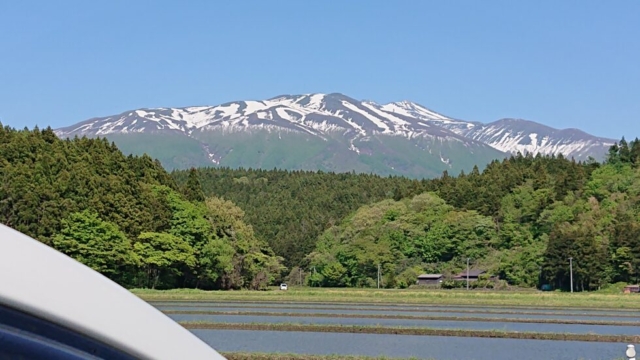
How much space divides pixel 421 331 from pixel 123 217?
42336 mm

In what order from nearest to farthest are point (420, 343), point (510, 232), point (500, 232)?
point (420, 343) → point (510, 232) → point (500, 232)

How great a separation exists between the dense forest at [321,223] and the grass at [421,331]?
31.4 meters

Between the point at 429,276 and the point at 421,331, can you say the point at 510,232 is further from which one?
the point at 421,331

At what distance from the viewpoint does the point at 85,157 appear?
7350cm

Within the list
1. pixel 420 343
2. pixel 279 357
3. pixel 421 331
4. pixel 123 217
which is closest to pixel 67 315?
pixel 279 357

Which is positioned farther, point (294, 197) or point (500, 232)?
point (294, 197)

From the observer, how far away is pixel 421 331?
2819 cm

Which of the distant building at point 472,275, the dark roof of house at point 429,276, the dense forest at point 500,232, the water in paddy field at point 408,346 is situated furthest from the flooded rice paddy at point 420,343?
the distant building at point 472,275

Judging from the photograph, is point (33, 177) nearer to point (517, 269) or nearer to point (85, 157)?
point (85, 157)

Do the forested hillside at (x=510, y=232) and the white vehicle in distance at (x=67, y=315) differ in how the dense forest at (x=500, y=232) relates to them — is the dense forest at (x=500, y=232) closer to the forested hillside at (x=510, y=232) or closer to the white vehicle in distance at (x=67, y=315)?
the forested hillside at (x=510, y=232)

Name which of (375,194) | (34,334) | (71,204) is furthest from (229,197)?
(34,334)

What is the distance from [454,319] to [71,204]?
3612 centimetres

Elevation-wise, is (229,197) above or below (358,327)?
above

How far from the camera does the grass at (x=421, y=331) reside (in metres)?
26.5
